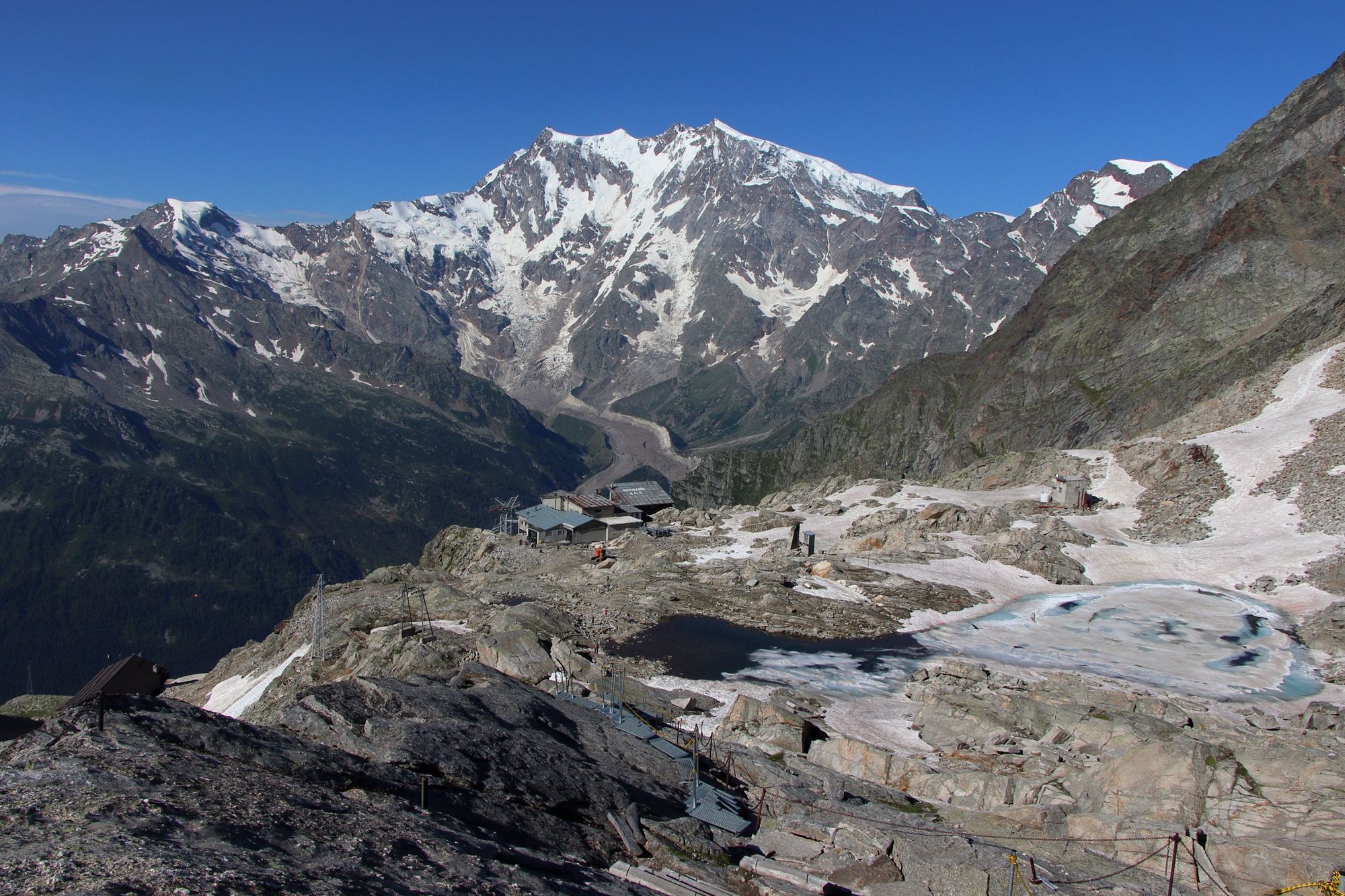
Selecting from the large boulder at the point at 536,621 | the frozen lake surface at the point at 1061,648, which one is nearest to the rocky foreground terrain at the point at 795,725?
the frozen lake surface at the point at 1061,648

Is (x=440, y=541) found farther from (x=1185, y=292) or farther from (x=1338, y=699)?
(x=1185, y=292)

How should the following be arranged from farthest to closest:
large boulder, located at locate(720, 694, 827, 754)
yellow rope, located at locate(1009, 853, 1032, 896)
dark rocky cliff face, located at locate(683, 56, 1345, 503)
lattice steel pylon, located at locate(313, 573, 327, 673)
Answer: dark rocky cliff face, located at locate(683, 56, 1345, 503) → lattice steel pylon, located at locate(313, 573, 327, 673) → large boulder, located at locate(720, 694, 827, 754) → yellow rope, located at locate(1009, 853, 1032, 896)

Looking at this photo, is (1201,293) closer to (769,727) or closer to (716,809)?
(769,727)

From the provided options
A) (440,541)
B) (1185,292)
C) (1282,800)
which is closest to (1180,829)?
(1282,800)

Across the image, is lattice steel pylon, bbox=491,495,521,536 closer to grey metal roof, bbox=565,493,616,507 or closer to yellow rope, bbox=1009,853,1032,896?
grey metal roof, bbox=565,493,616,507

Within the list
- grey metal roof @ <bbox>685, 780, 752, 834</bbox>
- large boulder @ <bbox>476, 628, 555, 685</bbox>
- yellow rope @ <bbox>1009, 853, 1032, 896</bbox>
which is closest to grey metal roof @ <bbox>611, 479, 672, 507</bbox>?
large boulder @ <bbox>476, 628, 555, 685</bbox>

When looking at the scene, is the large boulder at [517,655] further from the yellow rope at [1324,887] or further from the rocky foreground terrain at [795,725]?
the yellow rope at [1324,887]
